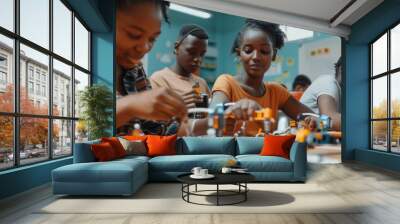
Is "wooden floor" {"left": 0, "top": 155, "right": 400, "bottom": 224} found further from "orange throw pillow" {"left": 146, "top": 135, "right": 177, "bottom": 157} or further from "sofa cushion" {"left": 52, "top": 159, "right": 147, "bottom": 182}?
"orange throw pillow" {"left": 146, "top": 135, "right": 177, "bottom": 157}

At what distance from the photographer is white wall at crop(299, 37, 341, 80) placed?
28.4 feet

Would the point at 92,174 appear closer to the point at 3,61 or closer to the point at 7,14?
the point at 3,61

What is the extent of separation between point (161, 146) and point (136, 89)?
2.60 meters

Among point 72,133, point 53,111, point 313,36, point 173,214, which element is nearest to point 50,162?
point 53,111

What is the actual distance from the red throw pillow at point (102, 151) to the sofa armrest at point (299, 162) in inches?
106

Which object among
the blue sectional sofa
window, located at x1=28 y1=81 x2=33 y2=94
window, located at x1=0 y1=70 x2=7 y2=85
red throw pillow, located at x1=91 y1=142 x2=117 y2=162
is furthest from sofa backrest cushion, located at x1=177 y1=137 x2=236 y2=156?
window, located at x1=0 y1=70 x2=7 y2=85

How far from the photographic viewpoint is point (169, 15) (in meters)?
8.33

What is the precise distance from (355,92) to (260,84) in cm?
233

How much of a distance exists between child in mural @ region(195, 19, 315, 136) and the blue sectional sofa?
8.22ft

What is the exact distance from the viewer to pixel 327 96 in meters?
8.80

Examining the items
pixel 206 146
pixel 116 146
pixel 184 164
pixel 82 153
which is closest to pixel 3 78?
pixel 82 153

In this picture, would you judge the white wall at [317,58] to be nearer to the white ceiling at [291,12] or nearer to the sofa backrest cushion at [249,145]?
the white ceiling at [291,12]

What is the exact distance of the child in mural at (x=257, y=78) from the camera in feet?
28.0

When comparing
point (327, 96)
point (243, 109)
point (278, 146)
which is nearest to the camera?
point (278, 146)
